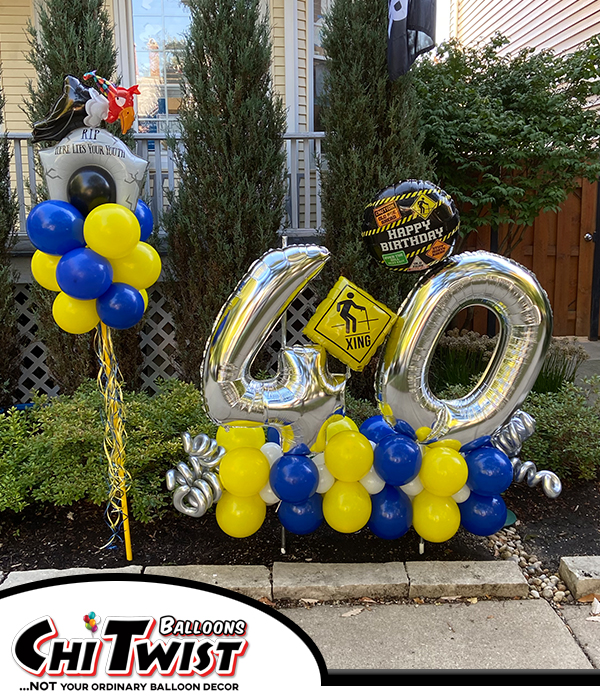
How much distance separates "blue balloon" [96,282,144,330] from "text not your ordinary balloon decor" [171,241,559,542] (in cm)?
39

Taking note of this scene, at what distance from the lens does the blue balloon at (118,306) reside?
2488 millimetres

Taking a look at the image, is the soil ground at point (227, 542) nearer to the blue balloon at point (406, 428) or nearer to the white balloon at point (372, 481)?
the white balloon at point (372, 481)

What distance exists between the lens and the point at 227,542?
10.1 ft

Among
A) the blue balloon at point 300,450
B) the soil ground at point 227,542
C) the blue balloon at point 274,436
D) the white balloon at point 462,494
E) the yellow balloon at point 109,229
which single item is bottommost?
the soil ground at point 227,542

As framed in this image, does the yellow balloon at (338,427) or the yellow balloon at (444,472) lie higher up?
the yellow balloon at (338,427)

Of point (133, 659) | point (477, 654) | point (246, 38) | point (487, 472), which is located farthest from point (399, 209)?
point (246, 38)

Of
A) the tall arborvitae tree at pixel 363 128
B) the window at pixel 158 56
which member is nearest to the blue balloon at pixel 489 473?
the tall arborvitae tree at pixel 363 128

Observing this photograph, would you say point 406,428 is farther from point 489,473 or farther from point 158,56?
point 158,56

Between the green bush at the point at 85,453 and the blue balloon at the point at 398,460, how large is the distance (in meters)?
1.32

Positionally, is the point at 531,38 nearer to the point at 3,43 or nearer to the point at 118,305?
the point at 3,43

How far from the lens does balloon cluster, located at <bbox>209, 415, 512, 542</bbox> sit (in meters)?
2.66

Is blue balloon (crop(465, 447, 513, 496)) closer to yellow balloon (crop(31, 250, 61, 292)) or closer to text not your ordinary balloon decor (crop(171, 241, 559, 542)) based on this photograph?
text not your ordinary balloon decor (crop(171, 241, 559, 542))

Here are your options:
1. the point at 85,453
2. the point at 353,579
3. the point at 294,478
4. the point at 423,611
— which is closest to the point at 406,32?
the point at 294,478

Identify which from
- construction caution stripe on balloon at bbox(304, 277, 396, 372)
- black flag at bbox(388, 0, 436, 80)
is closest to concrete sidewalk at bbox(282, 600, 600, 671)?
construction caution stripe on balloon at bbox(304, 277, 396, 372)
